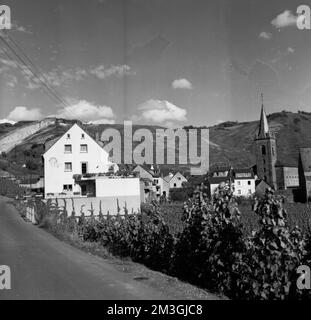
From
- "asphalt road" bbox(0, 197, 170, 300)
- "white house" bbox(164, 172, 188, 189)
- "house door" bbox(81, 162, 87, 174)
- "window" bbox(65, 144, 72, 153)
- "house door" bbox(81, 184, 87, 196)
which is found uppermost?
"window" bbox(65, 144, 72, 153)

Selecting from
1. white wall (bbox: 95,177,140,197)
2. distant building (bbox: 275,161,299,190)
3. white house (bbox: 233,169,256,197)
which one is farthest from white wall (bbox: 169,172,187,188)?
white wall (bbox: 95,177,140,197)

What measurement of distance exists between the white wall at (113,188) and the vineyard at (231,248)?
2670 cm

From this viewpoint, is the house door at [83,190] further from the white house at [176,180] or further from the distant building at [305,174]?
the distant building at [305,174]

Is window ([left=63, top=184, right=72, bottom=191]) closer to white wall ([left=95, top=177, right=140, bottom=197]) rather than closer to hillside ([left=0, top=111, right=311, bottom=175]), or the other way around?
white wall ([left=95, top=177, right=140, bottom=197])

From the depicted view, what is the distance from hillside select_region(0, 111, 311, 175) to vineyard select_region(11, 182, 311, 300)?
389 ft

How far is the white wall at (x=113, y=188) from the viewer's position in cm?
4066

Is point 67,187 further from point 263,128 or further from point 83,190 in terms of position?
point 263,128

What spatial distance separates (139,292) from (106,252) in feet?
23.9

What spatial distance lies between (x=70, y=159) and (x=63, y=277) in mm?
42899

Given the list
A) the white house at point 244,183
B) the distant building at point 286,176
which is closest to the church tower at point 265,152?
the distant building at point 286,176

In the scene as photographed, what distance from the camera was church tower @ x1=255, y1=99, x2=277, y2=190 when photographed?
414ft
